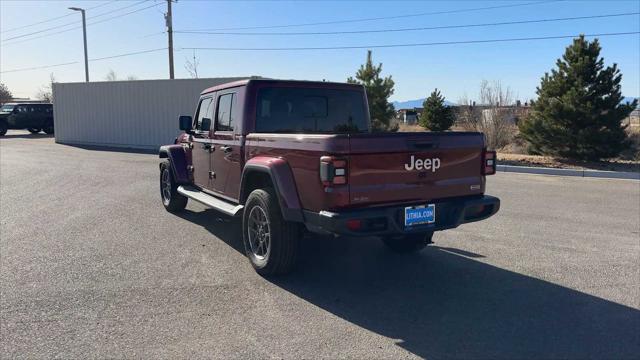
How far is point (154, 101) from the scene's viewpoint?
2320 centimetres

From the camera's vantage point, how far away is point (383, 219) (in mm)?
4281

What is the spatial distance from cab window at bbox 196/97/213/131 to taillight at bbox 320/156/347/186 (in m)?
3.10

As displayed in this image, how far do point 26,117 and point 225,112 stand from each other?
102 ft

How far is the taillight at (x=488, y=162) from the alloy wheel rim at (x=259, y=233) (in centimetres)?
224

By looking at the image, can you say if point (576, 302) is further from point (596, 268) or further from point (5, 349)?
point (5, 349)

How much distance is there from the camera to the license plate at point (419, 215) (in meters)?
4.39

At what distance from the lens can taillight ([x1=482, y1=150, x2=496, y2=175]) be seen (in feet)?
16.5

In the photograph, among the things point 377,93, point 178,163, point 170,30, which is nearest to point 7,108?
point 170,30

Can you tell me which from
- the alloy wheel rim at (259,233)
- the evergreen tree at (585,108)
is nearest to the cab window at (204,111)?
the alloy wheel rim at (259,233)

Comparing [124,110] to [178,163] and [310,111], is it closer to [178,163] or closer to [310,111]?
[178,163]

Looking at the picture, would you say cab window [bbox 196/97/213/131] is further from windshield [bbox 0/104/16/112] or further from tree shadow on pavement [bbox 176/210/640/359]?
windshield [bbox 0/104/16/112]

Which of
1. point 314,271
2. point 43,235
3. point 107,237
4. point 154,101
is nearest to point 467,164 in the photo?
point 314,271

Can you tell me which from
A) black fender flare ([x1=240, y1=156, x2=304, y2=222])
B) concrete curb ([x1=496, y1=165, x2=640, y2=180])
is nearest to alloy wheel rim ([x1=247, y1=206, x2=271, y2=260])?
black fender flare ([x1=240, y1=156, x2=304, y2=222])

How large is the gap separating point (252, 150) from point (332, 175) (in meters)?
1.54
